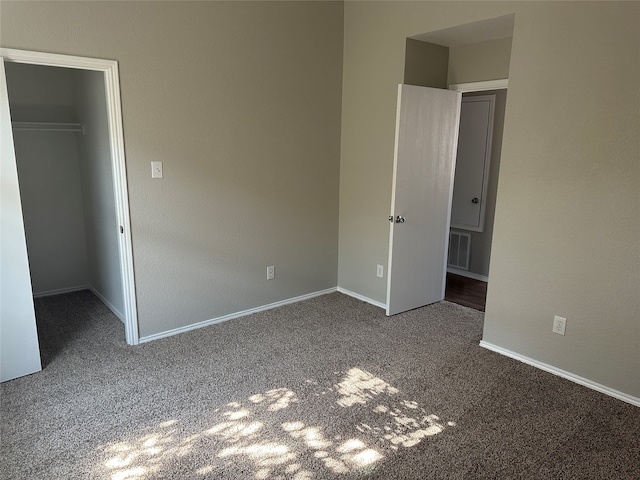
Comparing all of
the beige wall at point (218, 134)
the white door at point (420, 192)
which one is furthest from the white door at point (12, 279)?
the white door at point (420, 192)

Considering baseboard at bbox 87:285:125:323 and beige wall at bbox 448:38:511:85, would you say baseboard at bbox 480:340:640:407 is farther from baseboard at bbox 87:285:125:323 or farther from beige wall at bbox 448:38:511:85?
baseboard at bbox 87:285:125:323

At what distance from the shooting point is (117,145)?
300cm

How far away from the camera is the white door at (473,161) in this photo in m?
4.86

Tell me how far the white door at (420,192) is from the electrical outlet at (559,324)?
1.28 meters

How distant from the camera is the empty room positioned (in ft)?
7.69

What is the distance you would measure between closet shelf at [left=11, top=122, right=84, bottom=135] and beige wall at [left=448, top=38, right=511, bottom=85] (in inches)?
134

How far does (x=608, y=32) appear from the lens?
2512mm

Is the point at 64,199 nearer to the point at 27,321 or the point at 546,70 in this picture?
the point at 27,321

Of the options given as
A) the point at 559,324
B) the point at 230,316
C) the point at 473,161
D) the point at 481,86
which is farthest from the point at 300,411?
the point at 473,161

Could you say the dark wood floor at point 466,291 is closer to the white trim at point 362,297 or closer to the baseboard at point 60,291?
the white trim at point 362,297

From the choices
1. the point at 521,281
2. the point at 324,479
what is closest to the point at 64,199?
the point at 324,479

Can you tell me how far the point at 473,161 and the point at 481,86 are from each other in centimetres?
133

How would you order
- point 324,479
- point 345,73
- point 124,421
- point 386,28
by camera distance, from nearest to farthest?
point 324,479
point 124,421
point 386,28
point 345,73

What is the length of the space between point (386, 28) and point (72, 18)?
237 cm
